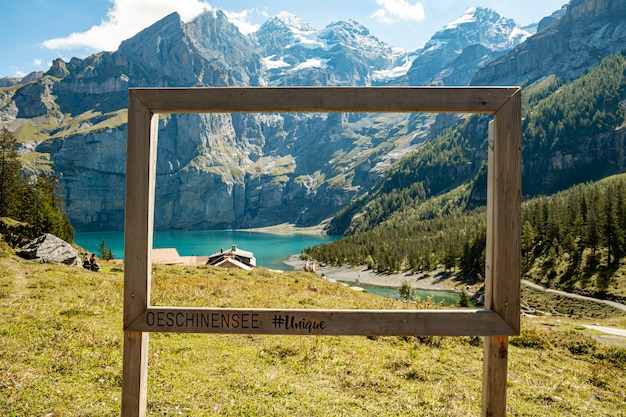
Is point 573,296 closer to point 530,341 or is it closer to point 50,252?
point 530,341

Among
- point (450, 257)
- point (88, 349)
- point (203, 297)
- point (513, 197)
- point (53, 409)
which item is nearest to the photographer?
point (513, 197)

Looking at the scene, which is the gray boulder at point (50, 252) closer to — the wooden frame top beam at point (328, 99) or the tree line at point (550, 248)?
the wooden frame top beam at point (328, 99)

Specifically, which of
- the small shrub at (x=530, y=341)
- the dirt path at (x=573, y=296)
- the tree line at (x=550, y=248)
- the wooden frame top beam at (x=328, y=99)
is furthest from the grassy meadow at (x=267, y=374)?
the tree line at (x=550, y=248)

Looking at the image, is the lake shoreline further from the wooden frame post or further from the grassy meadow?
the wooden frame post

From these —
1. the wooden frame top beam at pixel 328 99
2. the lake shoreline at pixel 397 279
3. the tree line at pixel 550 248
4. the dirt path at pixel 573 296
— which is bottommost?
the lake shoreline at pixel 397 279

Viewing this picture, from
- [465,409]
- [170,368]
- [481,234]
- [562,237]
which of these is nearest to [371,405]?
[465,409]

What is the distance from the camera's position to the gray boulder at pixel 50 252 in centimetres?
2430

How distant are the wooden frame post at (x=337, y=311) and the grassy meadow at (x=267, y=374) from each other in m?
2.36

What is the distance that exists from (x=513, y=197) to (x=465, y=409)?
155 inches

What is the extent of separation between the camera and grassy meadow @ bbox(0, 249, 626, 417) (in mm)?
5789

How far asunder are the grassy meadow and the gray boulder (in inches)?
574

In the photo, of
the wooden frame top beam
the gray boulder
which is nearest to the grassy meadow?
the wooden frame top beam

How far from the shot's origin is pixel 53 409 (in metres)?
5.36

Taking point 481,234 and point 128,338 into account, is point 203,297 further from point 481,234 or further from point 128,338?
point 481,234
